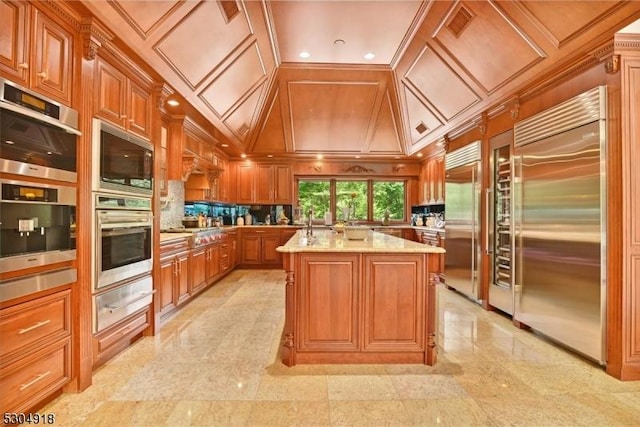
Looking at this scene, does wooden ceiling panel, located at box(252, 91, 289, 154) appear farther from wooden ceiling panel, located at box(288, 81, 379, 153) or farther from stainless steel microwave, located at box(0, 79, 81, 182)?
stainless steel microwave, located at box(0, 79, 81, 182)

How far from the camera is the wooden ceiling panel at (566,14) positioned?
7.36ft

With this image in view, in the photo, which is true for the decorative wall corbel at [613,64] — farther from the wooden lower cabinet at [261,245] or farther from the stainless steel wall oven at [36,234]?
the wooden lower cabinet at [261,245]

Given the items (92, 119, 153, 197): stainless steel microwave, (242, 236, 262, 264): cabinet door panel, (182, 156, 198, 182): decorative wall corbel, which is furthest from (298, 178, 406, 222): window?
(92, 119, 153, 197): stainless steel microwave

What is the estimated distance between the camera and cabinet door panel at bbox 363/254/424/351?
258cm

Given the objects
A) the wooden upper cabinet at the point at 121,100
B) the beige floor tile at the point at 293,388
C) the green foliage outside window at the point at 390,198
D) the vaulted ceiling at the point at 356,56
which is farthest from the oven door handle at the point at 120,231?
the green foliage outside window at the point at 390,198

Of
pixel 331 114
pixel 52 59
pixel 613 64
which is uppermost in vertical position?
pixel 331 114

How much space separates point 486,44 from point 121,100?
3.30 meters

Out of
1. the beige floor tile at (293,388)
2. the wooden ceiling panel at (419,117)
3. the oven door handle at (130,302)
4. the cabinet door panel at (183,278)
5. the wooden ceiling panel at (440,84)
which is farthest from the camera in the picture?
the wooden ceiling panel at (419,117)

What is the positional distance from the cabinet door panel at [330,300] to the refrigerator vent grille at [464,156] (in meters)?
2.75

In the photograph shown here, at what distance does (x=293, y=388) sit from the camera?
221cm

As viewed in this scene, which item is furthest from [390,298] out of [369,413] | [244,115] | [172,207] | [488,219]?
[244,115]

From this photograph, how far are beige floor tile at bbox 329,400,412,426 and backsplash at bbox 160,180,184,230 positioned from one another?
144 inches

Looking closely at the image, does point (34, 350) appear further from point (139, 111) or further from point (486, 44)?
point (486, 44)

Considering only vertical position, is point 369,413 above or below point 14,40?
below
